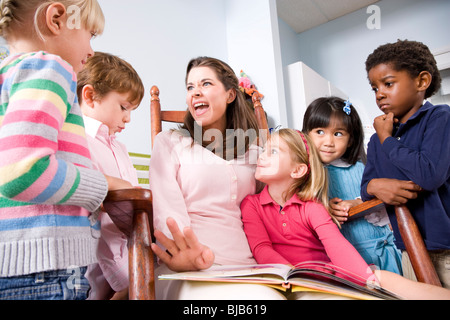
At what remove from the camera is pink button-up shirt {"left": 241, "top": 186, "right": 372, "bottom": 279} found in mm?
837

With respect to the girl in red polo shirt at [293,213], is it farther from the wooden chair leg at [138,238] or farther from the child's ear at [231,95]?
the wooden chair leg at [138,238]

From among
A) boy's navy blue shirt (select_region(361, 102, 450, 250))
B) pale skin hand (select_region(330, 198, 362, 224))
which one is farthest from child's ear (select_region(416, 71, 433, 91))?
pale skin hand (select_region(330, 198, 362, 224))

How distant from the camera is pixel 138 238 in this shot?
507 millimetres

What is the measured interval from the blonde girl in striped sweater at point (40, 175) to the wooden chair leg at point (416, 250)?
26.9 inches

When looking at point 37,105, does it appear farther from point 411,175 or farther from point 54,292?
point 411,175

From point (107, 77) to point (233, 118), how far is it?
44cm

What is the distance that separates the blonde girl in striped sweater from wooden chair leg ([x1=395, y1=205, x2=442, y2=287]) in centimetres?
68

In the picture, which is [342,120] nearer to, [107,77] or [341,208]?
[341,208]

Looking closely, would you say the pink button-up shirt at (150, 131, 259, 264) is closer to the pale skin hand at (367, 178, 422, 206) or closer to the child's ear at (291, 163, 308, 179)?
the child's ear at (291, 163, 308, 179)

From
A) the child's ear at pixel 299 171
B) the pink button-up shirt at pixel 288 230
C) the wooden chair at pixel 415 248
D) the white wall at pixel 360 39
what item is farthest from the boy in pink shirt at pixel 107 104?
the white wall at pixel 360 39

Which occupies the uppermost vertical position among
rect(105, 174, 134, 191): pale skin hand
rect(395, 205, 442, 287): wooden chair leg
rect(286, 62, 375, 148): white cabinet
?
rect(286, 62, 375, 148): white cabinet

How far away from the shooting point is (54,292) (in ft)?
1.57

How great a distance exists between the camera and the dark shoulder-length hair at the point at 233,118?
1.01 meters
